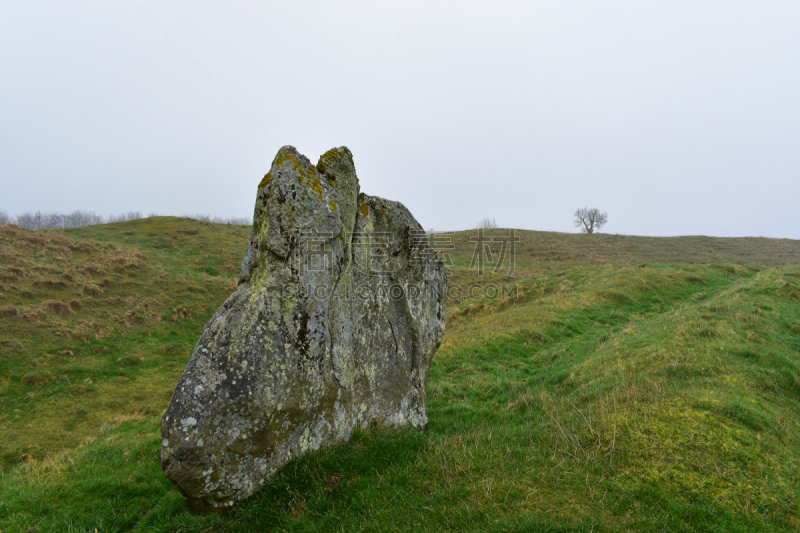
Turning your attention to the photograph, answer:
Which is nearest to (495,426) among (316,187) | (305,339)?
(305,339)

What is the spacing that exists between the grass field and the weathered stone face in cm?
55

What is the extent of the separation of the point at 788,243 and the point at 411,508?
328 feet

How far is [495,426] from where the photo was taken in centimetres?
813

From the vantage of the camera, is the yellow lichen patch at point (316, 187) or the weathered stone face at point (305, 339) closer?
the weathered stone face at point (305, 339)

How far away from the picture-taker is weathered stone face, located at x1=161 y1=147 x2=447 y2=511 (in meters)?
5.42

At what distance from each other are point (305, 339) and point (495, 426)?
14.9 ft

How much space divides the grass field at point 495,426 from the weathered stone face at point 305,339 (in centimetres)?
55

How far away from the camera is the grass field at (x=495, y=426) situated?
510 centimetres

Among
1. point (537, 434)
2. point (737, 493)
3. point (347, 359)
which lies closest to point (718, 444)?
point (737, 493)

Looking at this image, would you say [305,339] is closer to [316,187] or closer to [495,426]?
[316,187]

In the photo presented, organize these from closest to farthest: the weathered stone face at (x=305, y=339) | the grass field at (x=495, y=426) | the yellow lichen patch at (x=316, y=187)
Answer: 1. the grass field at (x=495, y=426)
2. the weathered stone face at (x=305, y=339)
3. the yellow lichen patch at (x=316, y=187)

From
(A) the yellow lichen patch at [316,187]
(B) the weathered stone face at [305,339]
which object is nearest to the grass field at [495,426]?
(B) the weathered stone face at [305,339]

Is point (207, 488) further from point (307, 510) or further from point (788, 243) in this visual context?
point (788, 243)

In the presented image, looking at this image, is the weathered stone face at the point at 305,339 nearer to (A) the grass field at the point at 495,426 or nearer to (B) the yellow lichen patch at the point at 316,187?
(B) the yellow lichen patch at the point at 316,187
